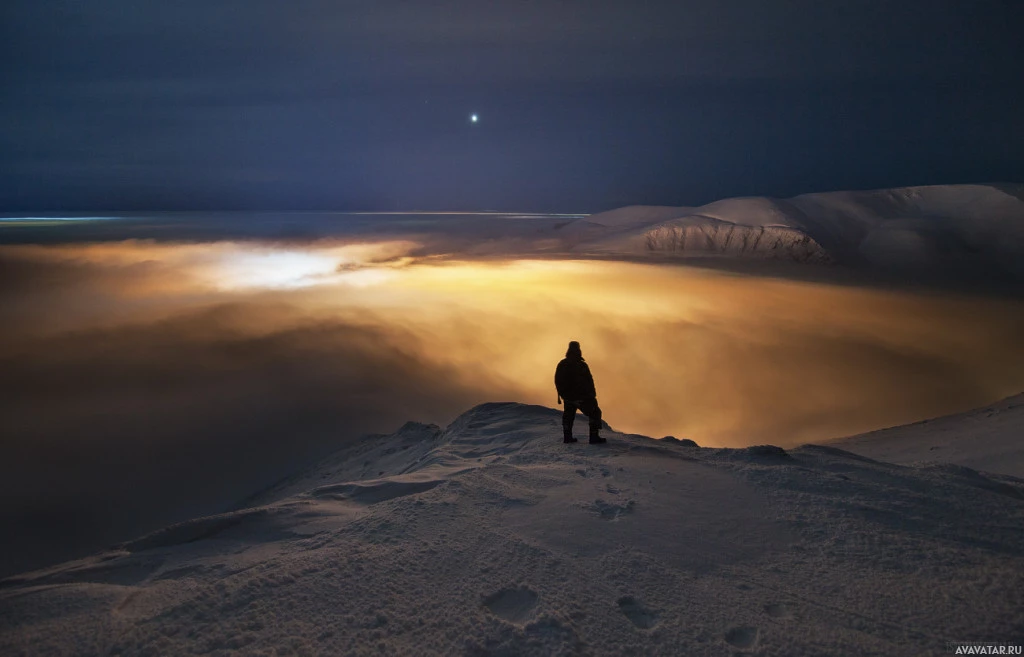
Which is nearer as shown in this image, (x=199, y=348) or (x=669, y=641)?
(x=669, y=641)

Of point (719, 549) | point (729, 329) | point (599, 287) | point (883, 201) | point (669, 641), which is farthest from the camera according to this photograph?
point (883, 201)

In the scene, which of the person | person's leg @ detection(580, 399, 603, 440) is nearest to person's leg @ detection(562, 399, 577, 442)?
the person

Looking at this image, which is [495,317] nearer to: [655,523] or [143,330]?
[143,330]

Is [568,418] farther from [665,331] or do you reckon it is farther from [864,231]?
[864,231]

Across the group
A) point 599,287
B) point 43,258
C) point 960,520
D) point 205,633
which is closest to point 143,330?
point 599,287

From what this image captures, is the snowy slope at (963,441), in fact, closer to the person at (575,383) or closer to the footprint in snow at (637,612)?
the person at (575,383)

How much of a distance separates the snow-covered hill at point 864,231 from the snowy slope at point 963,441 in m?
59.6

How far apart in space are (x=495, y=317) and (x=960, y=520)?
31775 millimetres

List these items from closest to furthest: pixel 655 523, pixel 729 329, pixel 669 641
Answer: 1. pixel 669 641
2. pixel 655 523
3. pixel 729 329

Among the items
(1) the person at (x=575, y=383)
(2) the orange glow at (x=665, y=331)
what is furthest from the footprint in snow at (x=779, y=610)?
(2) the orange glow at (x=665, y=331)

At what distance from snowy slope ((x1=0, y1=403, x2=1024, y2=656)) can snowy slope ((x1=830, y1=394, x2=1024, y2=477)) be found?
3385 mm

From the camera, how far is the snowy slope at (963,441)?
368 inches

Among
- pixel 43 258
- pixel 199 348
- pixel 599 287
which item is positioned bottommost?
pixel 199 348

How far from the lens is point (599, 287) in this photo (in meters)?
49.0
